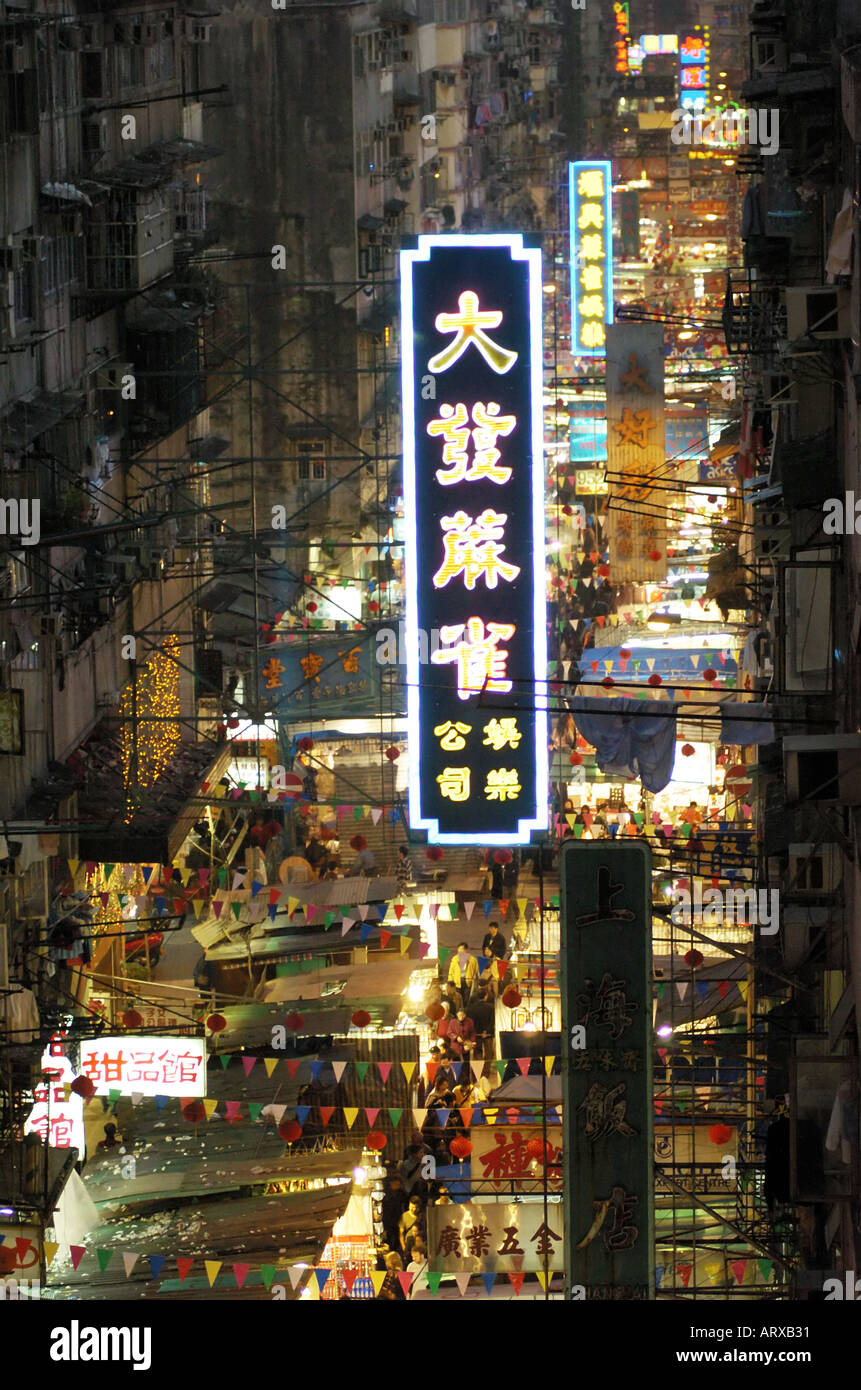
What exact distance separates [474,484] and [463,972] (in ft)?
25.4

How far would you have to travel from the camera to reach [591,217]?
34.9 m

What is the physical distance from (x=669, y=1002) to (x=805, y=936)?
11.2 ft

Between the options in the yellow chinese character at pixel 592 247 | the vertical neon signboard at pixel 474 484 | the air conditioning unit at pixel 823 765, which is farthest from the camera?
the yellow chinese character at pixel 592 247

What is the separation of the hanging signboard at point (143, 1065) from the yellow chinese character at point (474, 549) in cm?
433

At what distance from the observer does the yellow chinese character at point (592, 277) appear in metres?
33.4

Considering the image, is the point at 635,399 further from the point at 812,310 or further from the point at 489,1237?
the point at 489,1237

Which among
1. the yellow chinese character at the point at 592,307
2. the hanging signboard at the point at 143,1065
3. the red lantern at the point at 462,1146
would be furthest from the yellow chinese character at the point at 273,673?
the red lantern at the point at 462,1146

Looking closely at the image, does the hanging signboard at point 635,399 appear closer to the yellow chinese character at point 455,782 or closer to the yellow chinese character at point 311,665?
the yellow chinese character at point 311,665

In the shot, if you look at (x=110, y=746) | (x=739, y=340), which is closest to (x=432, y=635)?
(x=739, y=340)

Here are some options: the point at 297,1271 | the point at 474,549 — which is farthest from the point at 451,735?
the point at 297,1271

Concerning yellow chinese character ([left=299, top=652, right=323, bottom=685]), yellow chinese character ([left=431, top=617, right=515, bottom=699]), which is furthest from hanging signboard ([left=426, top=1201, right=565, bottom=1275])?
yellow chinese character ([left=299, top=652, right=323, bottom=685])

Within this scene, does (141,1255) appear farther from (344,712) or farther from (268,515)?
(268,515)

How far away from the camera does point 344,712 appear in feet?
100
